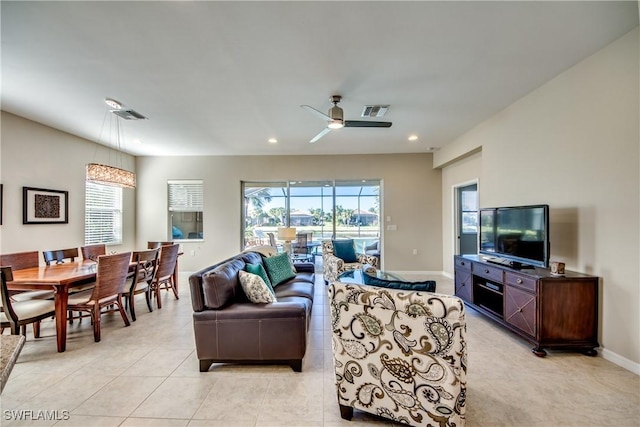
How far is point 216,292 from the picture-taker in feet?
8.07

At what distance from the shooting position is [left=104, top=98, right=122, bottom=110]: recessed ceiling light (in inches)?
136

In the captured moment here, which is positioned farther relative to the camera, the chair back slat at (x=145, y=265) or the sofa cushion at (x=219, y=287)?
the chair back slat at (x=145, y=265)

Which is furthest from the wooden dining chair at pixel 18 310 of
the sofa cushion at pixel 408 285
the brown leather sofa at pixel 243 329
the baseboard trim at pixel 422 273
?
the baseboard trim at pixel 422 273

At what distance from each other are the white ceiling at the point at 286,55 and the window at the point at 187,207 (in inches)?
99.2

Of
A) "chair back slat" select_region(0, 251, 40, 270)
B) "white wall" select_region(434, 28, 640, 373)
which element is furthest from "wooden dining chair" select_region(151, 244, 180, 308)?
"white wall" select_region(434, 28, 640, 373)

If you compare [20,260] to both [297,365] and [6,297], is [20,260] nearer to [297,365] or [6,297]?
[6,297]

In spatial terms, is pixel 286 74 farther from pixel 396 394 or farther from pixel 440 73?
pixel 396 394

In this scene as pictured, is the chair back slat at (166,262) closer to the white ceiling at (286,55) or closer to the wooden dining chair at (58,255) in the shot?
the wooden dining chair at (58,255)

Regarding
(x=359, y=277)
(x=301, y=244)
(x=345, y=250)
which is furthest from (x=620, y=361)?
(x=301, y=244)

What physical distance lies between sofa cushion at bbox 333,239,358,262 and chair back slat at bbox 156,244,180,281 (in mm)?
2846

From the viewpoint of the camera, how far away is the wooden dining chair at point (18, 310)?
258 centimetres

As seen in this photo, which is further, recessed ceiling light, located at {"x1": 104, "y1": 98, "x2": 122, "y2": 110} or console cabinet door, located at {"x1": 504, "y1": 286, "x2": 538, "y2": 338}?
recessed ceiling light, located at {"x1": 104, "y1": 98, "x2": 122, "y2": 110}

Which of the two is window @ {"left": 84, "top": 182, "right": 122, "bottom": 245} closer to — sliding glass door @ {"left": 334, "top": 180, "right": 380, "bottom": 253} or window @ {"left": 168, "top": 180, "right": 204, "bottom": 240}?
window @ {"left": 168, "top": 180, "right": 204, "bottom": 240}

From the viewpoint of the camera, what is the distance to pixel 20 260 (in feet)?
11.5
